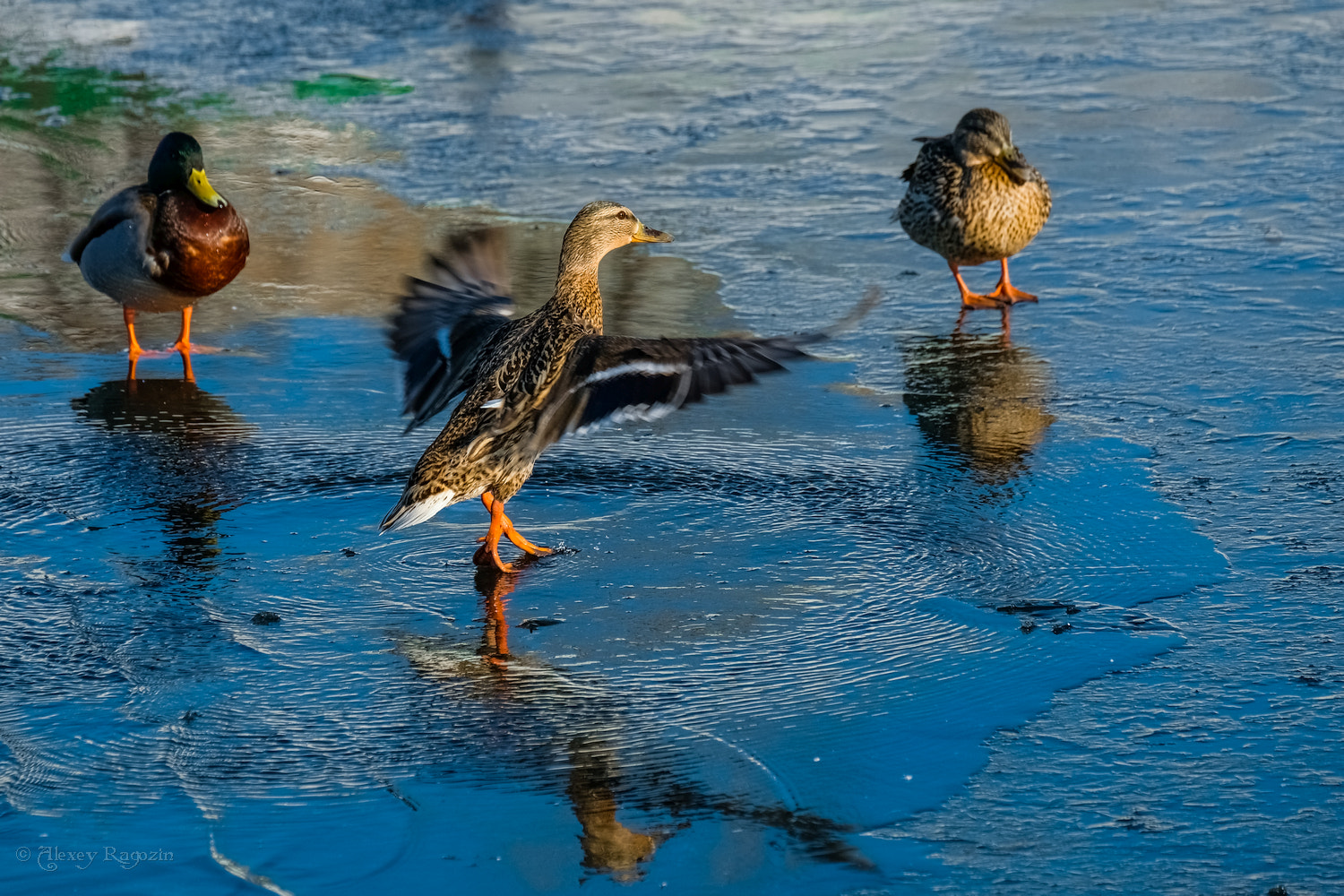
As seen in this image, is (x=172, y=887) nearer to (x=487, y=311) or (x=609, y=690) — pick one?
(x=609, y=690)

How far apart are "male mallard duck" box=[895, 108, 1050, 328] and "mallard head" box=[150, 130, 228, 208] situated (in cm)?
313

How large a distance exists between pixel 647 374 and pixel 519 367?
21.8 inches

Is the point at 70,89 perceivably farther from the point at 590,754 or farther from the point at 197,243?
the point at 590,754

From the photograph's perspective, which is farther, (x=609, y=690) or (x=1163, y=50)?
(x=1163, y=50)

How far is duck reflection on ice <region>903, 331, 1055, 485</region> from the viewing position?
5375 mm

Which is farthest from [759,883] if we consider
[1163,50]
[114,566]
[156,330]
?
[1163,50]

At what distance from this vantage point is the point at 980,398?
590 cm

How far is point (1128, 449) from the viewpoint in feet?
17.3

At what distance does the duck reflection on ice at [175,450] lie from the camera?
4879mm

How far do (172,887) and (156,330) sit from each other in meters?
4.55

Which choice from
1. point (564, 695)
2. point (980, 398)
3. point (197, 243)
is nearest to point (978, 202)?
point (980, 398)

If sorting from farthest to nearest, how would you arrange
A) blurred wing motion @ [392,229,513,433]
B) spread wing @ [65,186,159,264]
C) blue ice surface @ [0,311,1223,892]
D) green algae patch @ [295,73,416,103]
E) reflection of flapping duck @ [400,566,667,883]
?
green algae patch @ [295,73,416,103] < spread wing @ [65,186,159,264] < blurred wing motion @ [392,229,513,433] < blue ice surface @ [0,311,1223,892] < reflection of flapping duck @ [400,566,667,883]

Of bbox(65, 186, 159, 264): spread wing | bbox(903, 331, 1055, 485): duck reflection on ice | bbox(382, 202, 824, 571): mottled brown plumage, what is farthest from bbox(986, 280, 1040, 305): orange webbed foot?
bbox(65, 186, 159, 264): spread wing

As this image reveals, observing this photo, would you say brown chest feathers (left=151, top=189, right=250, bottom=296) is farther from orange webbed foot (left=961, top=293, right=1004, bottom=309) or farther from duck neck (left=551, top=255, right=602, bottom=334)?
orange webbed foot (left=961, top=293, right=1004, bottom=309)
